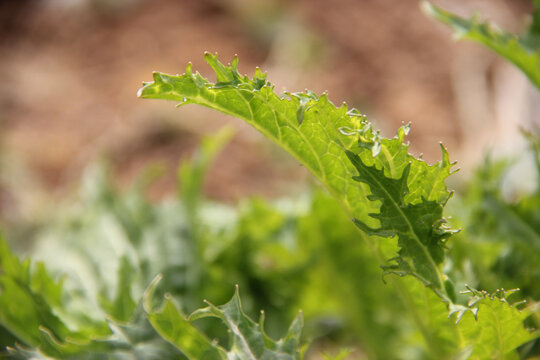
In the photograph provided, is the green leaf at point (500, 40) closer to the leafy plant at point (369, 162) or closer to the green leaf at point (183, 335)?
the leafy plant at point (369, 162)

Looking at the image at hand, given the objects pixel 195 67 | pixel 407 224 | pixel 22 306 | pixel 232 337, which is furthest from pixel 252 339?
pixel 195 67

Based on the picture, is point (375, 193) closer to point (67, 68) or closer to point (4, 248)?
point (4, 248)

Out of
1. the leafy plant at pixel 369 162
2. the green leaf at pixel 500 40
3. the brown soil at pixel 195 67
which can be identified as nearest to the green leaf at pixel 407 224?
the leafy plant at pixel 369 162

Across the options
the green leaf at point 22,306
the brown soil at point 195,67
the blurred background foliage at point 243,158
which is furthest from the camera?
the brown soil at point 195,67

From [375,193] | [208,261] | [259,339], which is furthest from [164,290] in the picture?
[375,193]

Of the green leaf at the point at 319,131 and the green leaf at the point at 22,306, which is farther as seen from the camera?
the green leaf at the point at 22,306

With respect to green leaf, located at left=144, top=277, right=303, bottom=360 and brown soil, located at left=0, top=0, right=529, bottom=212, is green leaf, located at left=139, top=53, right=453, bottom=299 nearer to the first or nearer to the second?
green leaf, located at left=144, top=277, right=303, bottom=360
